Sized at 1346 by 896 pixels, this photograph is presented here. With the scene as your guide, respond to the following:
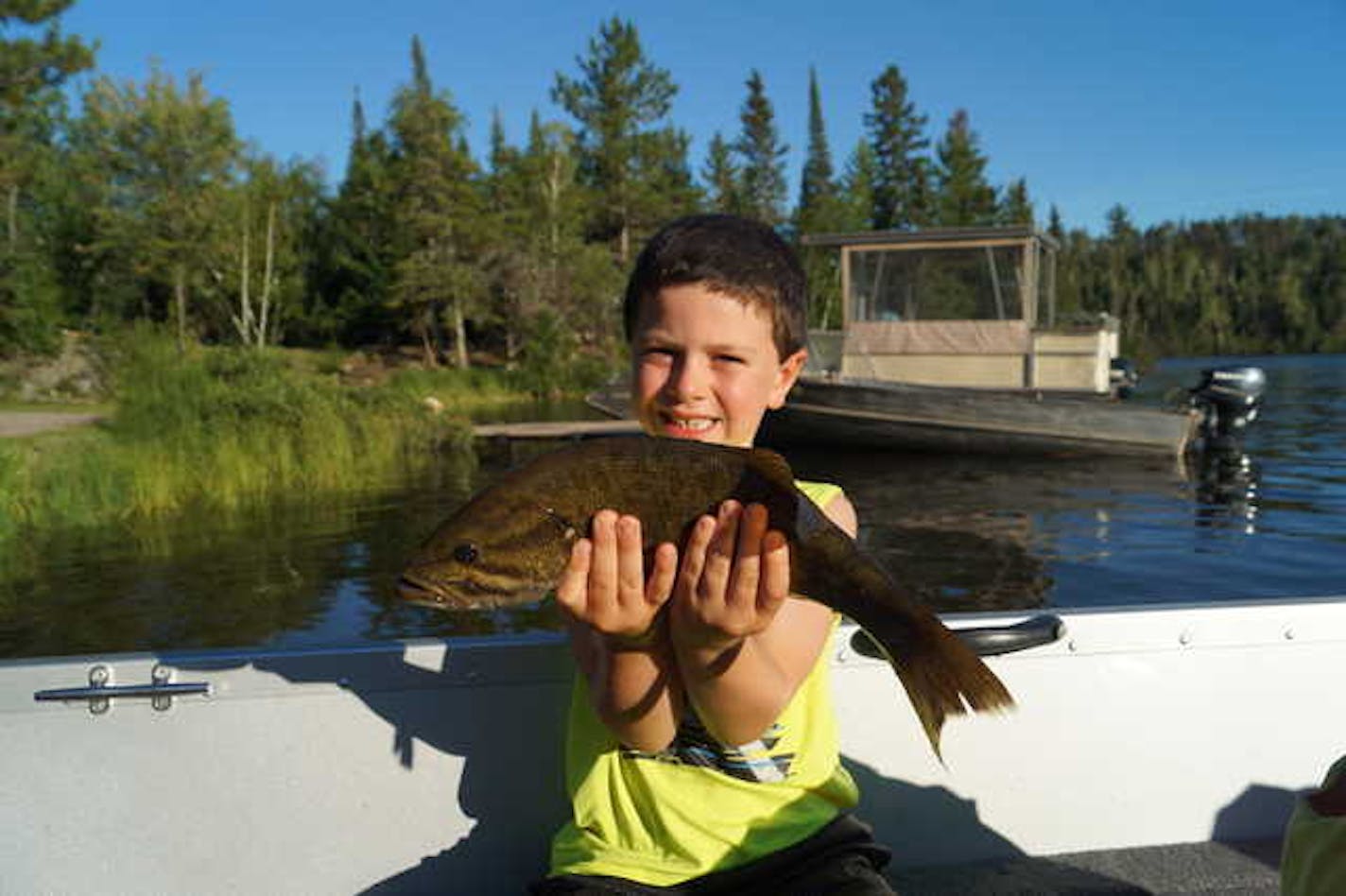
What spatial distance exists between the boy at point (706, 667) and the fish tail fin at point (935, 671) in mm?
214

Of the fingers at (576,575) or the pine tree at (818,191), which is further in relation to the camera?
the pine tree at (818,191)

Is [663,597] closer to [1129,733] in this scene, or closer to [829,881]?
[829,881]

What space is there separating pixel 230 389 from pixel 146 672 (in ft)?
43.9

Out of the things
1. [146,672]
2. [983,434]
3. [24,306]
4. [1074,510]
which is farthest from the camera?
[24,306]

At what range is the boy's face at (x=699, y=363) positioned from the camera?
2059 millimetres

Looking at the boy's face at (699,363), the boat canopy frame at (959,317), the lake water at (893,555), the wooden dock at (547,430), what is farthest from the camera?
the wooden dock at (547,430)

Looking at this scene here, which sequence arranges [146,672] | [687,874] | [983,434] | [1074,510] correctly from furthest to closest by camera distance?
[983,434]
[1074,510]
[146,672]
[687,874]

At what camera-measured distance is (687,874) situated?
1.79 m

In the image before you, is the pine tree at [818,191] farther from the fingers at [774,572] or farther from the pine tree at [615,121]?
the fingers at [774,572]

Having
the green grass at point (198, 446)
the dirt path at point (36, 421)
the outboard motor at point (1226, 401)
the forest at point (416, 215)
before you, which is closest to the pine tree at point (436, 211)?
the forest at point (416, 215)

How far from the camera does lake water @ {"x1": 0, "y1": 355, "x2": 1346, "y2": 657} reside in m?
7.27

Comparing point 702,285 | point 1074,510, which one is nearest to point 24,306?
point 1074,510

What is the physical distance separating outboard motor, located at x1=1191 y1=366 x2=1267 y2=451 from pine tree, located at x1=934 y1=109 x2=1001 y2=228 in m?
50.9

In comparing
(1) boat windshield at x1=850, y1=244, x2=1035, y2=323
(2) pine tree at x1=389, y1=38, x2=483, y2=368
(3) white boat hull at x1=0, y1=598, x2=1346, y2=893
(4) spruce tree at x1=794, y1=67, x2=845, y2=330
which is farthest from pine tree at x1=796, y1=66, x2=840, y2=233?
(3) white boat hull at x1=0, y1=598, x2=1346, y2=893
